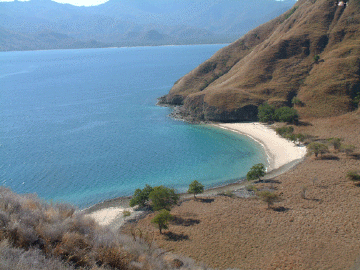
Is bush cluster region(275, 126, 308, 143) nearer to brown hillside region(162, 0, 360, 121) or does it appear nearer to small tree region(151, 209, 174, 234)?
brown hillside region(162, 0, 360, 121)

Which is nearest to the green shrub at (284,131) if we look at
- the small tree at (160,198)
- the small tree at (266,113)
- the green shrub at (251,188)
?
the small tree at (266,113)

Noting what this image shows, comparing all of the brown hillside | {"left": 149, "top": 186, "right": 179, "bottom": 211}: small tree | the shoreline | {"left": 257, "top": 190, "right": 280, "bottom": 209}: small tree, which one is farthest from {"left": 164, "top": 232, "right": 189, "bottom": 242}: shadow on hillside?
the brown hillside

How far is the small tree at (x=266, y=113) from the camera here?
65875mm

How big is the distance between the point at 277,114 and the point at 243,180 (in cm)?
2941

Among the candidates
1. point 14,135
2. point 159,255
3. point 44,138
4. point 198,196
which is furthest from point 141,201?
point 14,135

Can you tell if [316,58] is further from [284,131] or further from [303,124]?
[284,131]

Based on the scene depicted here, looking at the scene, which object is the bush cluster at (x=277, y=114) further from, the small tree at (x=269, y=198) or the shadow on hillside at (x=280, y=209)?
the shadow on hillside at (x=280, y=209)

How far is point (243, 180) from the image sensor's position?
42.2m

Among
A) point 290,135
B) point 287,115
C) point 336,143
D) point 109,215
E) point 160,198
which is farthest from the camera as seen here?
point 287,115

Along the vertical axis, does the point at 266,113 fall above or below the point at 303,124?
above

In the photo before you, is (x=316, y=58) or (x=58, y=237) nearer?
(x=58, y=237)

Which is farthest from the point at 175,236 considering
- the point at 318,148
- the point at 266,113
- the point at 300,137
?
the point at 266,113

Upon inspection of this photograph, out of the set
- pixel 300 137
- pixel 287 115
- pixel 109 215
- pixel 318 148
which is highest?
pixel 287 115

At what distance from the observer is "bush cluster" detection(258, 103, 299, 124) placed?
62.7 metres
